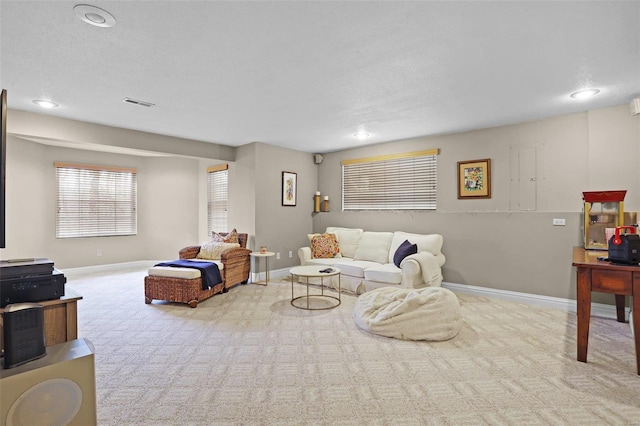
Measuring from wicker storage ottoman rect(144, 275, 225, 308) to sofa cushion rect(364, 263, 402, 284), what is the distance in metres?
2.30

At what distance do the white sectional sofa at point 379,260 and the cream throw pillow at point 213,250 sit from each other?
1233 millimetres

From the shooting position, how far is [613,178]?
3.72 meters

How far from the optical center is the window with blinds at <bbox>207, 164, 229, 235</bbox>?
21.5ft

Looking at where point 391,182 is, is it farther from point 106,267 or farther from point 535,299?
point 106,267

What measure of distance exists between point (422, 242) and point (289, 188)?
270cm

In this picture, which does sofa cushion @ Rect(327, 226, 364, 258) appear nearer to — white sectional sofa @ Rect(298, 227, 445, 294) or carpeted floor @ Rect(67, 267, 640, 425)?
white sectional sofa @ Rect(298, 227, 445, 294)

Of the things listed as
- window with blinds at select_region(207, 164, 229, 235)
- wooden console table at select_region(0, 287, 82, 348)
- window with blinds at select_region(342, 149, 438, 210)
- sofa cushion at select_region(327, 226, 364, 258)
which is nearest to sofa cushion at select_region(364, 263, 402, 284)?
sofa cushion at select_region(327, 226, 364, 258)

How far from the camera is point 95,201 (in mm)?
6316

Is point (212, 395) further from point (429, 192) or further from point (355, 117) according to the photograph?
point (429, 192)

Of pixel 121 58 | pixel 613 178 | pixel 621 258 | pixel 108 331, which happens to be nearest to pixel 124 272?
pixel 108 331

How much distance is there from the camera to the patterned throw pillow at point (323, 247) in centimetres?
553

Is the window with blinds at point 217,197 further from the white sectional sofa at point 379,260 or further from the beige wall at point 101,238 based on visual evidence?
the white sectional sofa at point 379,260

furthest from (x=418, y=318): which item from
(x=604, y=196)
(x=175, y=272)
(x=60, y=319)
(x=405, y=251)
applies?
(x=175, y=272)

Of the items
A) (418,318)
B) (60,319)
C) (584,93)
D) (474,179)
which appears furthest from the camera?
(474,179)
